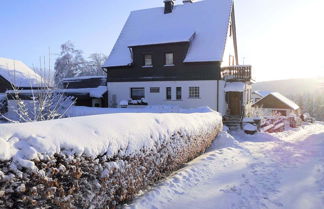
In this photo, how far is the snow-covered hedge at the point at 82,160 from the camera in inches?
132

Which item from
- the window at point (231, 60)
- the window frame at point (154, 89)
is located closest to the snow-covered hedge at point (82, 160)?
the window frame at point (154, 89)

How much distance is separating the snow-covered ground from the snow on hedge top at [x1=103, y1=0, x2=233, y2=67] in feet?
46.1

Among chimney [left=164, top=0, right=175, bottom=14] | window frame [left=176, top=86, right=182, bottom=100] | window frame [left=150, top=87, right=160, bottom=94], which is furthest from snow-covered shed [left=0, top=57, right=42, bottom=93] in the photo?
window frame [left=176, top=86, right=182, bottom=100]

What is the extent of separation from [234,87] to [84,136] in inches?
753

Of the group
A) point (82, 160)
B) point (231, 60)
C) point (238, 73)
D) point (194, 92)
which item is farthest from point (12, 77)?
point (82, 160)

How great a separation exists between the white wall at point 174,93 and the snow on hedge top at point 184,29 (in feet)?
6.91

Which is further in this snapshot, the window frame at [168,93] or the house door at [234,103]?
the window frame at [168,93]

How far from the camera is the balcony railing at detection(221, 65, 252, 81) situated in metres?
22.1

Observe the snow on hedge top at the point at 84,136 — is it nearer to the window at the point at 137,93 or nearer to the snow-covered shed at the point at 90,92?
the window at the point at 137,93

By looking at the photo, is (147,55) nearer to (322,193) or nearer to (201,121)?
(201,121)

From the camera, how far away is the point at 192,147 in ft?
28.4

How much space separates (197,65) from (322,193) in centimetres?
1774

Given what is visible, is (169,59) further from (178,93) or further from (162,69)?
(178,93)

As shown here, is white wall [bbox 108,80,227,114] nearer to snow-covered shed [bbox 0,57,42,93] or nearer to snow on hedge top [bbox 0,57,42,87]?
snow on hedge top [bbox 0,57,42,87]
